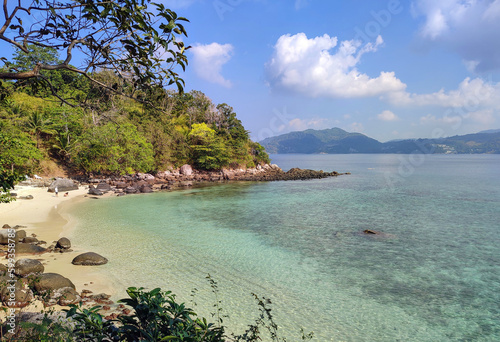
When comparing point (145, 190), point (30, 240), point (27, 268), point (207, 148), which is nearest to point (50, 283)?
point (27, 268)

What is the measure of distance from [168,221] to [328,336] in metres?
13.1

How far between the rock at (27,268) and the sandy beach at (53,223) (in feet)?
1.40

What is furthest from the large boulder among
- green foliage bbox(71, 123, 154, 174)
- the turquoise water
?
green foliage bbox(71, 123, 154, 174)

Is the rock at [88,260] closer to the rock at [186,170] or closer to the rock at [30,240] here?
the rock at [30,240]

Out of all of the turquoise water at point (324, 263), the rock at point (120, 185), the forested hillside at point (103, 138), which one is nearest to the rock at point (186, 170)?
the forested hillside at point (103, 138)

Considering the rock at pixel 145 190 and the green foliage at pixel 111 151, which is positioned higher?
the green foliage at pixel 111 151

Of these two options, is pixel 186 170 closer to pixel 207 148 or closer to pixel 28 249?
pixel 207 148

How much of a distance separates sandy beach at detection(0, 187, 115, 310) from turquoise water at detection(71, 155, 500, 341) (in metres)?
0.62

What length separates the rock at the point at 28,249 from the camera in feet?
33.8

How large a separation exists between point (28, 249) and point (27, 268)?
2743 millimetres

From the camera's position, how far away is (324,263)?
10.7 m

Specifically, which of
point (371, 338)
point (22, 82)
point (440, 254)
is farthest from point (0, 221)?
point (440, 254)

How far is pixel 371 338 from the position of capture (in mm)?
6172

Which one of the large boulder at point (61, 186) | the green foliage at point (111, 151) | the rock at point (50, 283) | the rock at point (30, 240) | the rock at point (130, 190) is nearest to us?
the rock at point (50, 283)
